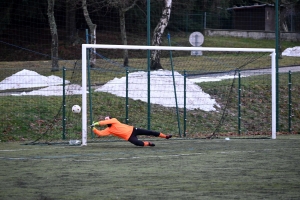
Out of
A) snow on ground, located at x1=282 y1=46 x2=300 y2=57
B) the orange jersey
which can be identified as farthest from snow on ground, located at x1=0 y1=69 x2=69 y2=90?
snow on ground, located at x1=282 y1=46 x2=300 y2=57

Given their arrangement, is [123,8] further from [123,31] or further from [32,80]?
[32,80]

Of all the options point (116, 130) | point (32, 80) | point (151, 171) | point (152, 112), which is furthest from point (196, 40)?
point (151, 171)

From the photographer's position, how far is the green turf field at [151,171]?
Result: 8.11 metres

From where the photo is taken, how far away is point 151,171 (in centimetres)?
1014

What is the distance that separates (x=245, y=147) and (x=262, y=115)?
294 inches

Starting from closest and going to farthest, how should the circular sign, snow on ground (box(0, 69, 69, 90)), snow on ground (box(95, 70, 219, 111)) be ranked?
1. snow on ground (box(95, 70, 219, 111))
2. snow on ground (box(0, 69, 69, 90))
3. the circular sign

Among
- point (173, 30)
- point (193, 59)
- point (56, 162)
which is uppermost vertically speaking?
point (173, 30)

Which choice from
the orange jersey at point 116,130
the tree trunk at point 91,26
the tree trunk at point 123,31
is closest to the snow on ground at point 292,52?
the tree trunk at point 123,31

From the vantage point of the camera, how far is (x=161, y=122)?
19.5m

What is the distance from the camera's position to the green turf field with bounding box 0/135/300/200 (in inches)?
319

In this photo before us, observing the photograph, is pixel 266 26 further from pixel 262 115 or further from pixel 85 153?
pixel 85 153

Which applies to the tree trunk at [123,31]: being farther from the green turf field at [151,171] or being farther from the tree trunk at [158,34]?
the green turf field at [151,171]

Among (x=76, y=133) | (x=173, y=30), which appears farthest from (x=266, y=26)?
(x=76, y=133)

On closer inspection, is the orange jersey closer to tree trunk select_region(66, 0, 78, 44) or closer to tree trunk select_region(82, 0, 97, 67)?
tree trunk select_region(82, 0, 97, 67)
